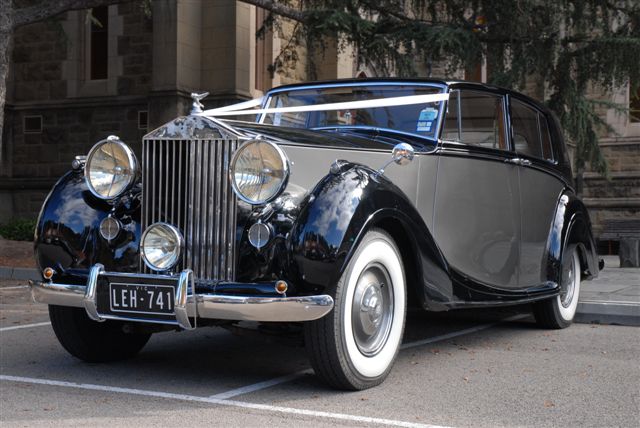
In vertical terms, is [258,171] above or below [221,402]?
above

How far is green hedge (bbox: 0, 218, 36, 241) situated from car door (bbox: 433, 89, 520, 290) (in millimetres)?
11316

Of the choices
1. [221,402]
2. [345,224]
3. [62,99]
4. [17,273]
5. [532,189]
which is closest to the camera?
[221,402]

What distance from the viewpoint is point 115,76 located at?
1866cm

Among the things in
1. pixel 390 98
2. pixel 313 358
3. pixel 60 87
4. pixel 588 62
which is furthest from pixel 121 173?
pixel 60 87

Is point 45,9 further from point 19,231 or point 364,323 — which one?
point 364,323

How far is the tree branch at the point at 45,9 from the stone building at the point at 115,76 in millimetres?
4234

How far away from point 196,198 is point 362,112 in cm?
180

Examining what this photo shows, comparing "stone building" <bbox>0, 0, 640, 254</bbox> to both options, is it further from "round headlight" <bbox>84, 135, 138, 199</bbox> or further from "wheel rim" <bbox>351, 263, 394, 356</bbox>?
"wheel rim" <bbox>351, 263, 394, 356</bbox>

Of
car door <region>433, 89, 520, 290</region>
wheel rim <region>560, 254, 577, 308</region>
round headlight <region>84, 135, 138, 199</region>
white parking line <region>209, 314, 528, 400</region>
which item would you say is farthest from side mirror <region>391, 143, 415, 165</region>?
wheel rim <region>560, 254, 577, 308</region>

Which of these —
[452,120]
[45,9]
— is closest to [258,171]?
[452,120]

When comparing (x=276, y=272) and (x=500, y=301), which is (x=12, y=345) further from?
(x=500, y=301)

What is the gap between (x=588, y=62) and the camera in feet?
42.0

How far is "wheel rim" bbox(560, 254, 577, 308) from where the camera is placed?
23.8ft

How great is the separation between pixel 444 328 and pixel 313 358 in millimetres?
3045
